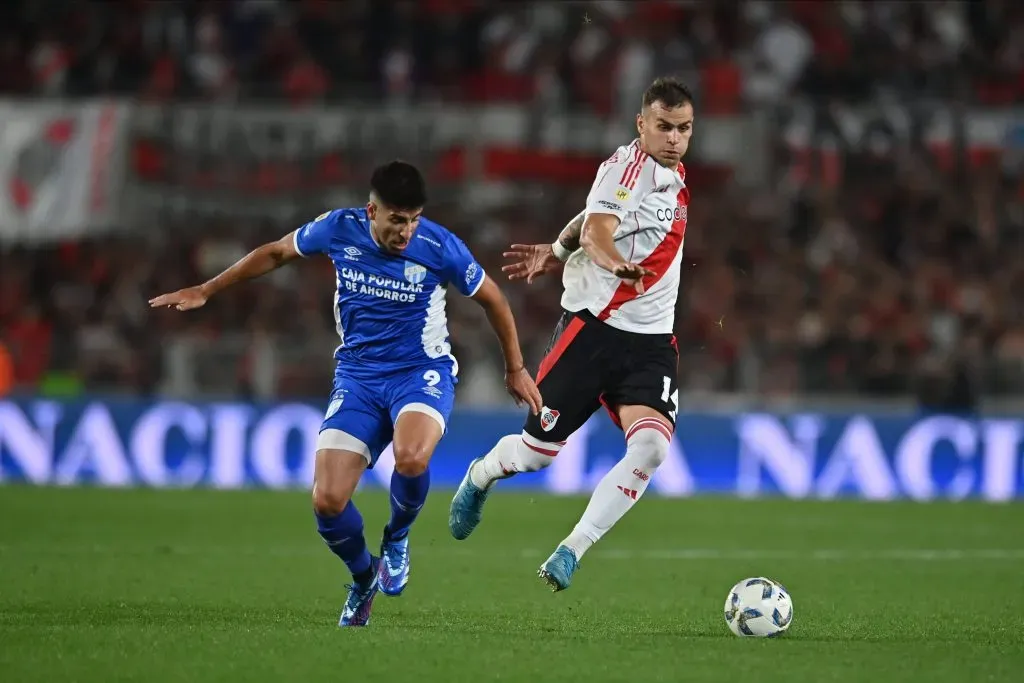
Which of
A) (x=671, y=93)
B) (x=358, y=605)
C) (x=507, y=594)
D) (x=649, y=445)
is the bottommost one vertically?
(x=507, y=594)

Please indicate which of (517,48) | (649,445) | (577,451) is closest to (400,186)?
(649,445)

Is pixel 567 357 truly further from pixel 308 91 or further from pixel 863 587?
pixel 308 91

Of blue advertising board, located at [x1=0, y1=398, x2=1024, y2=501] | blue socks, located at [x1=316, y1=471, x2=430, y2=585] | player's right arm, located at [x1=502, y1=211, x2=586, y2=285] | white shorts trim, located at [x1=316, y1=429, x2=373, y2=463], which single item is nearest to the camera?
blue socks, located at [x1=316, y1=471, x2=430, y2=585]

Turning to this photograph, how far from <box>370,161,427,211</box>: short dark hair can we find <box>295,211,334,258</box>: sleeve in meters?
0.47

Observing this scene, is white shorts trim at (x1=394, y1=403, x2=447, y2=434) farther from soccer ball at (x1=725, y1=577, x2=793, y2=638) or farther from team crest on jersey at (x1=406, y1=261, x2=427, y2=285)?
soccer ball at (x1=725, y1=577, x2=793, y2=638)

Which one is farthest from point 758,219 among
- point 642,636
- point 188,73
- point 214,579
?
point 642,636

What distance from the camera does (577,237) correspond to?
8.17m

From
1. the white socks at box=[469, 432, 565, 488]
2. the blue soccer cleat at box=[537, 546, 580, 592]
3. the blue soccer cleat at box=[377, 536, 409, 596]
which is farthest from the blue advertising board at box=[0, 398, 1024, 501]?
the blue soccer cleat at box=[537, 546, 580, 592]

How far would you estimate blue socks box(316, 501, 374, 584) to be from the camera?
290 inches

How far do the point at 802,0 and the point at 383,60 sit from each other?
5674 mm

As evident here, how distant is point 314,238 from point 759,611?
8.94ft

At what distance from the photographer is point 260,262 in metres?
7.51

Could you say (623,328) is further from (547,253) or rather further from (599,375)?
(547,253)

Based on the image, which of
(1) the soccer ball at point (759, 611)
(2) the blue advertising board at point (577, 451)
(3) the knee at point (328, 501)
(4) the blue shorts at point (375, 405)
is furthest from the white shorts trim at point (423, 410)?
(2) the blue advertising board at point (577, 451)
